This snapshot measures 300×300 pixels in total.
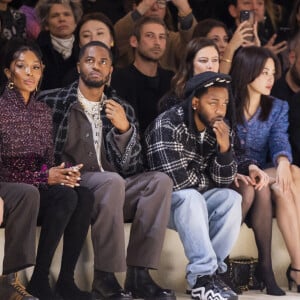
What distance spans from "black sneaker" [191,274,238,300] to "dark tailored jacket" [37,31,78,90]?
4.62 ft

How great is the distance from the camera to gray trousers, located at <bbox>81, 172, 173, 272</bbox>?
4.35m

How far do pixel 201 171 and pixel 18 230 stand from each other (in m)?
1.01

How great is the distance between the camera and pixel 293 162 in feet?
17.4

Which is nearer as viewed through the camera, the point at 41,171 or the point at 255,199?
the point at 41,171

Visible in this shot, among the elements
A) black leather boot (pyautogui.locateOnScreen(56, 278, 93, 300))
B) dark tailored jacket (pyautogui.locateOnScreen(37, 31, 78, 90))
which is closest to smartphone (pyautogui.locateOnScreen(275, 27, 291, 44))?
dark tailored jacket (pyautogui.locateOnScreen(37, 31, 78, 90))

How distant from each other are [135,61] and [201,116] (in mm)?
969

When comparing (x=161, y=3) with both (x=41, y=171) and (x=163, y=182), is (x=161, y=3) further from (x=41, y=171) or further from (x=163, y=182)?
(x=41, y=171)

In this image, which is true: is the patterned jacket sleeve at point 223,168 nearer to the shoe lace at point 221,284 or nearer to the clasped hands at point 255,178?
the clasped hands at point 255,178

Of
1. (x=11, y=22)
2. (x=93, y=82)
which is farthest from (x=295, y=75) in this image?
(x=11, y=22)

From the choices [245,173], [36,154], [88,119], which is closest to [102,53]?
[88,119]

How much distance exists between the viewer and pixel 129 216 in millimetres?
4625

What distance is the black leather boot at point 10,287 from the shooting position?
13.5ft

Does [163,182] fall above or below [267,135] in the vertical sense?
below

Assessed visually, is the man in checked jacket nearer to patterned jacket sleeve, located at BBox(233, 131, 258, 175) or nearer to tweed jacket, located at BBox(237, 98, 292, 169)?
patterned jacket sleeve, located at BBox(233, 131, 258, 175)
